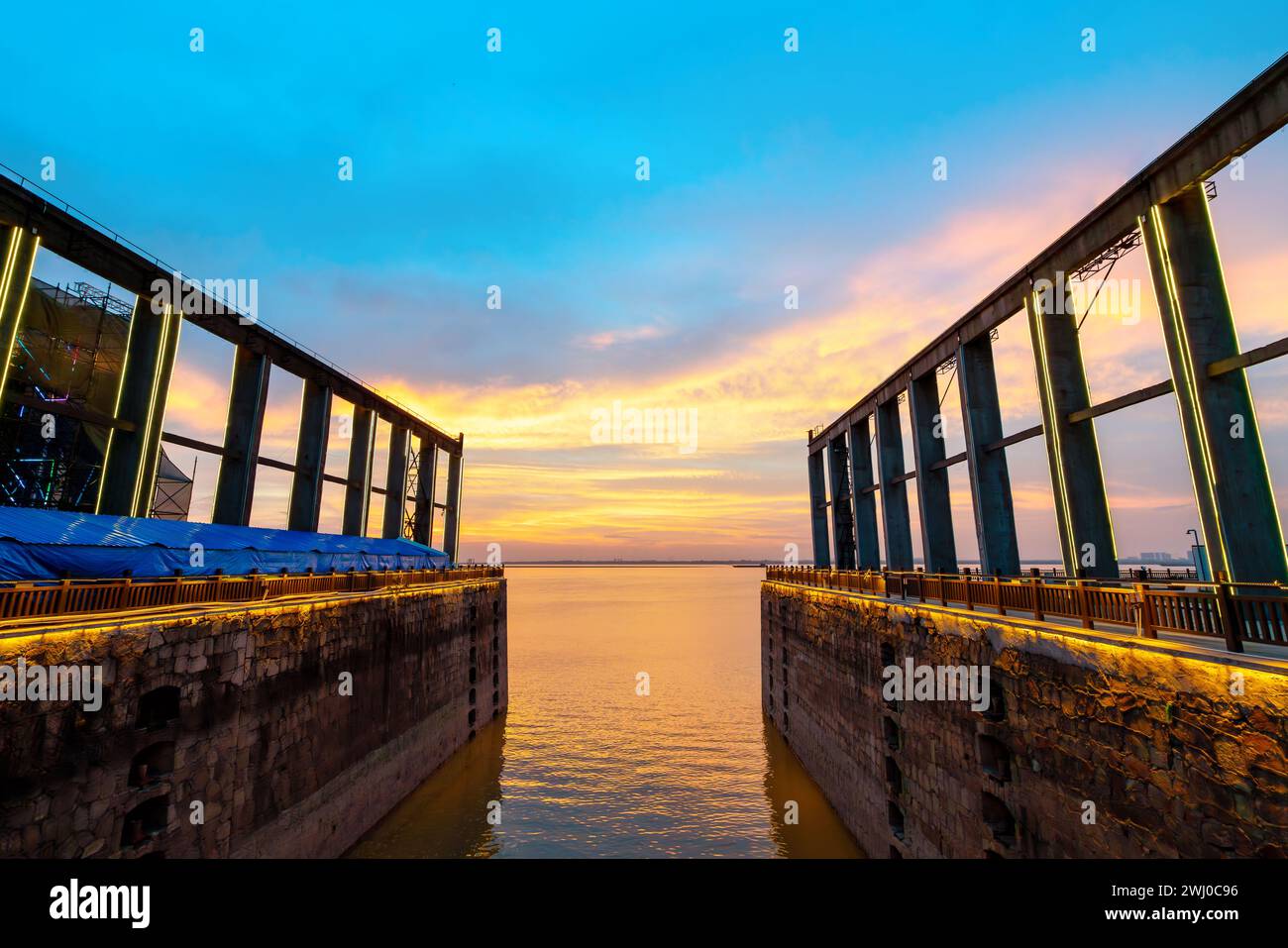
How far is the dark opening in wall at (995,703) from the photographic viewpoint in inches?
404

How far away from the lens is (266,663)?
12.7 metres

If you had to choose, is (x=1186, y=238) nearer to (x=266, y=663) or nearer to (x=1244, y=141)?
(x=1244, y=141)

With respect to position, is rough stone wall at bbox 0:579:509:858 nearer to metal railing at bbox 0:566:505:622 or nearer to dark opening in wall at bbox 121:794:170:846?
dark opening in wall at bbox 121:794:170:846

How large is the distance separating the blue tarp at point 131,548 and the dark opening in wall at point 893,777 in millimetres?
19477

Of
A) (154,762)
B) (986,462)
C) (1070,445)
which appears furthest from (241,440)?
(1070,445)

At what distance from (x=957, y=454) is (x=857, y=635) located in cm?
1136

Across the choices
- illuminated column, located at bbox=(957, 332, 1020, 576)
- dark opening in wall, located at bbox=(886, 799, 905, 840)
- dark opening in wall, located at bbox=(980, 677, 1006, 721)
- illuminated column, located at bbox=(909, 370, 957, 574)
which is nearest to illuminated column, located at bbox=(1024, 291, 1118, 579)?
illuminated column, located at bbox=(957, 332, 1020, 576)

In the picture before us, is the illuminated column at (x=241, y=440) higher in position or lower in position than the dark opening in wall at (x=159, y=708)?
higher

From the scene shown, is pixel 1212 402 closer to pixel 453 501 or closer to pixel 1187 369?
pixel 1187 369

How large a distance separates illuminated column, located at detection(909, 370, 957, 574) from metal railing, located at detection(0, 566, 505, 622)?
77.6ft

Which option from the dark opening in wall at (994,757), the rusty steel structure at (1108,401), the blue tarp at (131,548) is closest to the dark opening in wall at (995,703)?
the dark opening in wall at (994,757)

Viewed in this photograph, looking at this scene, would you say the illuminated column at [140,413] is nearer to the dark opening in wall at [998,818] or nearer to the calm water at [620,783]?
the calm water at [620,783]

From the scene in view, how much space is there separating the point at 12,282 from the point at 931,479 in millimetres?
33996
